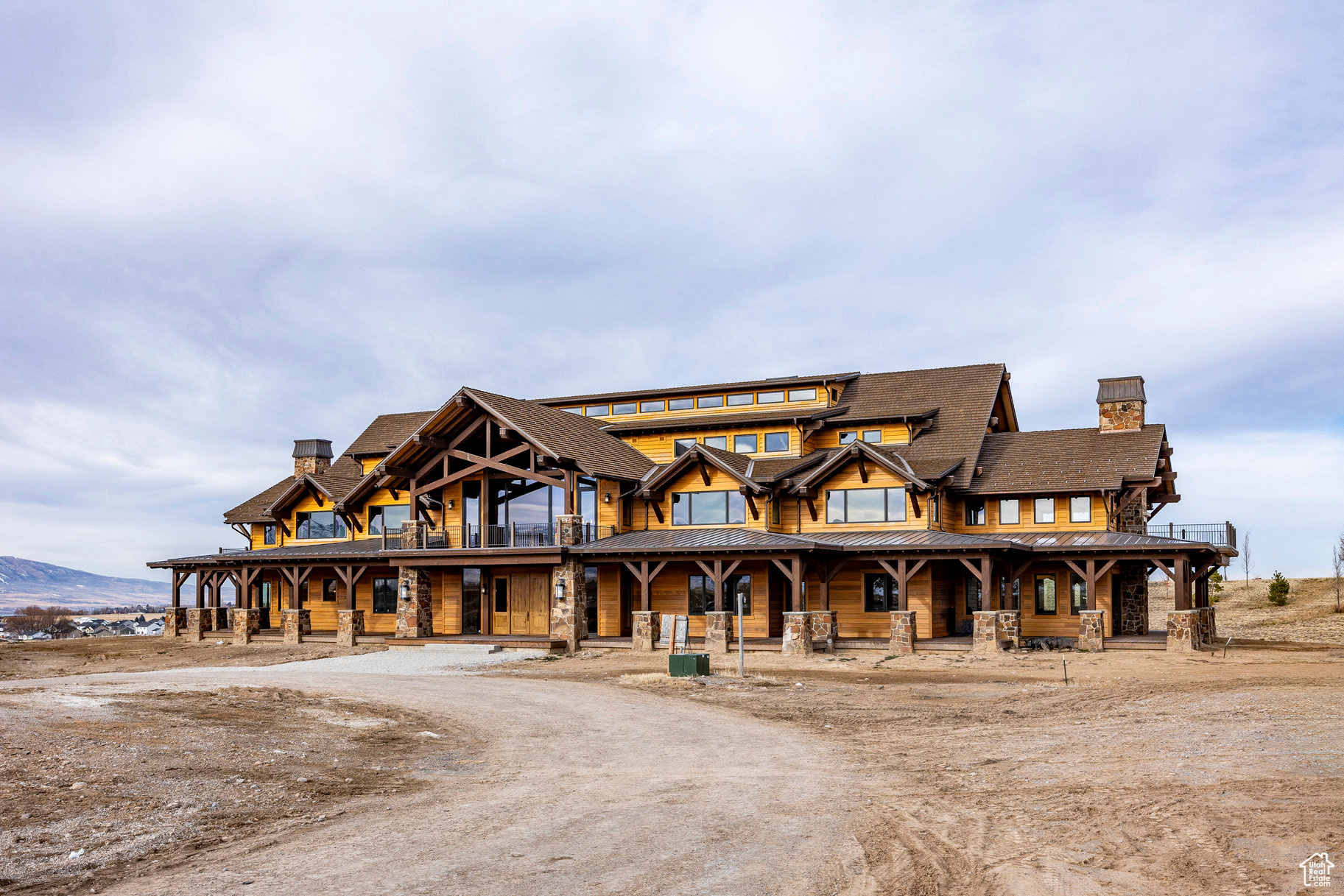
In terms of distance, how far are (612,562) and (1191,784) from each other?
22839 mm

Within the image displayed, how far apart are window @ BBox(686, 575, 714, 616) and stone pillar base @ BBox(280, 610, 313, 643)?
13092 mm

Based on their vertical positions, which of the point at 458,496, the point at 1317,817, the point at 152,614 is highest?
the point at 458,496

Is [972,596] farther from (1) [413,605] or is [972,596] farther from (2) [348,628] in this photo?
(2) [348,628]

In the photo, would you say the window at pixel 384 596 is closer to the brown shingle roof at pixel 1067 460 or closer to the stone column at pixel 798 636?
the stone column at pixel 798 636

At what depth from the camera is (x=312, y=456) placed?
148 feet

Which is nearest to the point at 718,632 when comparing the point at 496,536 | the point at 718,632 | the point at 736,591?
the point at 718,632

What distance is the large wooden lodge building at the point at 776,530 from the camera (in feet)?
100

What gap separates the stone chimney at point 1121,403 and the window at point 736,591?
1383 centimetres

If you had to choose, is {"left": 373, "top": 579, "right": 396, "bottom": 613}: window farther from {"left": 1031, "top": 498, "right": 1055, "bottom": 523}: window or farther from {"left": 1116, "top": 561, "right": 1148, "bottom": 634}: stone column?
{"left": 1116, "top": 561, "right": 1148, "bottom": 634}: stone column

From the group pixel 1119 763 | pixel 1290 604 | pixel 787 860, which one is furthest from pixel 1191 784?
pixel 1290 604

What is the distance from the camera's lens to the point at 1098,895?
757 cm

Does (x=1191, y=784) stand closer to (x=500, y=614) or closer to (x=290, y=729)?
(x=290, y=729)

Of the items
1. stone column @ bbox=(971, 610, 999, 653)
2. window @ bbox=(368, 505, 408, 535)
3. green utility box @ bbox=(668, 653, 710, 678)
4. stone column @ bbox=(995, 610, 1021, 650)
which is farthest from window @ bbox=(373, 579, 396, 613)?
stone column @ bbox=(995, 610, 1021, 650)

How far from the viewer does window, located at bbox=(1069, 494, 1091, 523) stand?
3350 cm
